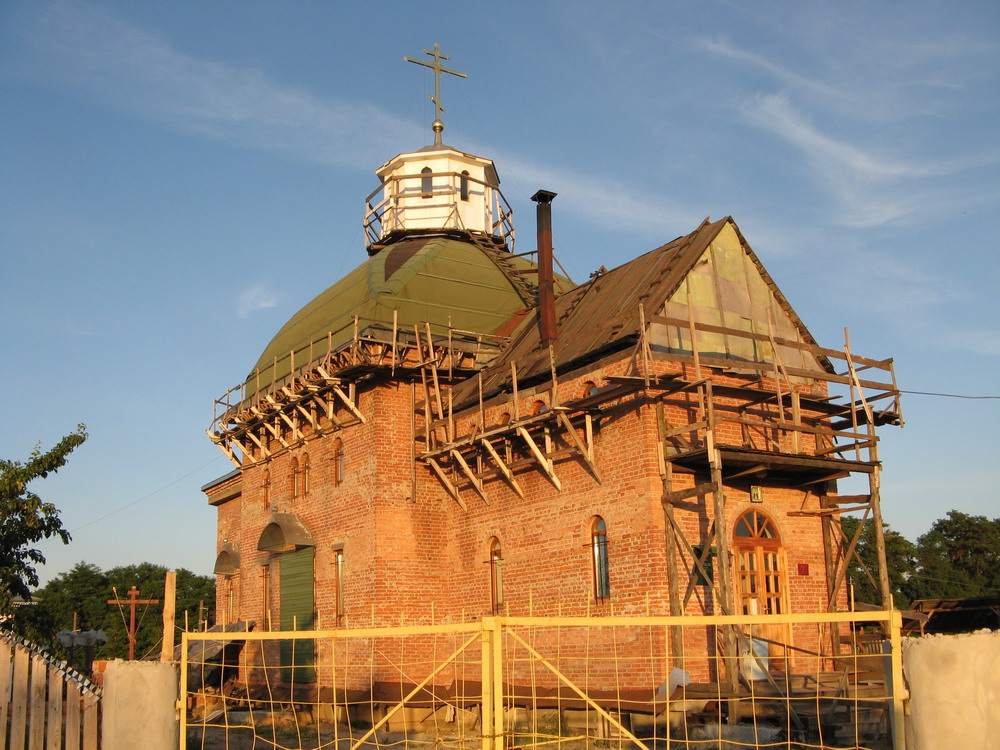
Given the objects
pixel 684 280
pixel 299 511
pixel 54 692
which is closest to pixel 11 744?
pixel 54 692

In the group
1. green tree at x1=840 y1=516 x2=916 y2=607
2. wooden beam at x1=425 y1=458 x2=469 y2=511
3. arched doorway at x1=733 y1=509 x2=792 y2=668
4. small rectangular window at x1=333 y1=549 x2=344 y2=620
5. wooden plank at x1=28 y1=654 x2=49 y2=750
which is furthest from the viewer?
green tree at x1=840 y1=516 x2=916 y2=607

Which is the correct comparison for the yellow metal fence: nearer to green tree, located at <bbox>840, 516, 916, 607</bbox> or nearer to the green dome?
the green dome

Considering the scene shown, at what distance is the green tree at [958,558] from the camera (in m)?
60.0

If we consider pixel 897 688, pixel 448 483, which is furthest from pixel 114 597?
pixel 897 688

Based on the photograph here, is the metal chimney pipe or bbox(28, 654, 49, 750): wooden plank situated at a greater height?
the metal chimney pipe

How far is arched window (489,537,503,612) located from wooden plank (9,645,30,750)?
12715 millimetres

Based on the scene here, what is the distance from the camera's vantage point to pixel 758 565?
18938 millimetres

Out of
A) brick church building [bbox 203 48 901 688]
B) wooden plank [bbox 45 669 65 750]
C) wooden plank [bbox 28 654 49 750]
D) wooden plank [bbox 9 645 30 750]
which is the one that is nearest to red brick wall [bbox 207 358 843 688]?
brick church building [bbox 203 48 901 688]

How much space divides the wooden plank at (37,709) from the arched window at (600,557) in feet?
35.8

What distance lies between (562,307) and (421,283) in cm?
405

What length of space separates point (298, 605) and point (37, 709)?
1570 cm

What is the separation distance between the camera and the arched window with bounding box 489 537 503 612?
21.6 meters

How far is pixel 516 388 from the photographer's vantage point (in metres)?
20.3

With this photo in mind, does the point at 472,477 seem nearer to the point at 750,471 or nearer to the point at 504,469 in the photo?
the point at 504,469
